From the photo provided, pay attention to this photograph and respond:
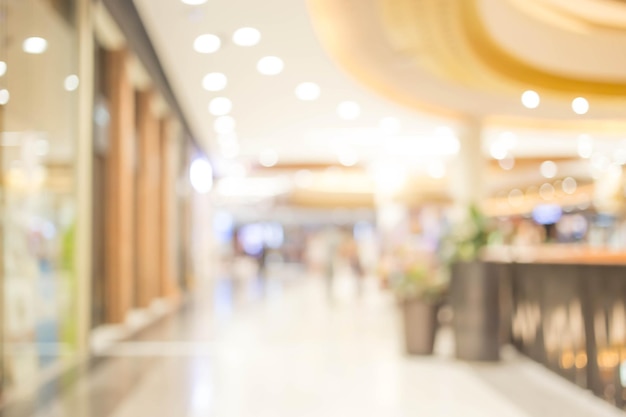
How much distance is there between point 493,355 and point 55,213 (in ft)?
15.0

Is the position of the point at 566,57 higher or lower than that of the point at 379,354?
higher

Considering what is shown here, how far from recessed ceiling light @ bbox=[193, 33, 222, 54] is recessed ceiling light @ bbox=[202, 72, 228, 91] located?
1.06m

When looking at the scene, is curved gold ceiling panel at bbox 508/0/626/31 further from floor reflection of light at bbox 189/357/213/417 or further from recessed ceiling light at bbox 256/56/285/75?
floor reflection of light at bbox 189/357/213/417

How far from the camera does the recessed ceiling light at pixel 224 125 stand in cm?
1249

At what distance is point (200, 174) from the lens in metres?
17.7

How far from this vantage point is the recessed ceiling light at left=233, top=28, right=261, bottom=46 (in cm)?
724

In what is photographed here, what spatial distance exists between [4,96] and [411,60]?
463cm

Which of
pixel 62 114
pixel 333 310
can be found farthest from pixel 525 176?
pixel 62 114

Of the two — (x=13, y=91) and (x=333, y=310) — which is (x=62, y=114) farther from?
(x=333, y=310)

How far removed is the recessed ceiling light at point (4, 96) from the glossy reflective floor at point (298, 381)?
2.18 metres

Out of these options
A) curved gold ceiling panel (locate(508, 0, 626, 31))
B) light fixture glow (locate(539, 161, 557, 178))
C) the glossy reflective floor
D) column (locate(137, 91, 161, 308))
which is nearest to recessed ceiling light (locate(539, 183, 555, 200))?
light fixture glow (locate(539, 161, 557, 178))

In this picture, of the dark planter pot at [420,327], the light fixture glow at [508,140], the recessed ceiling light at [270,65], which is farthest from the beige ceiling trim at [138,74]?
the light fixture glow at [508,140]

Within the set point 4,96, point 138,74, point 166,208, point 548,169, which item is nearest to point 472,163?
point 138,74

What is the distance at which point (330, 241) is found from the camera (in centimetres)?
1584
